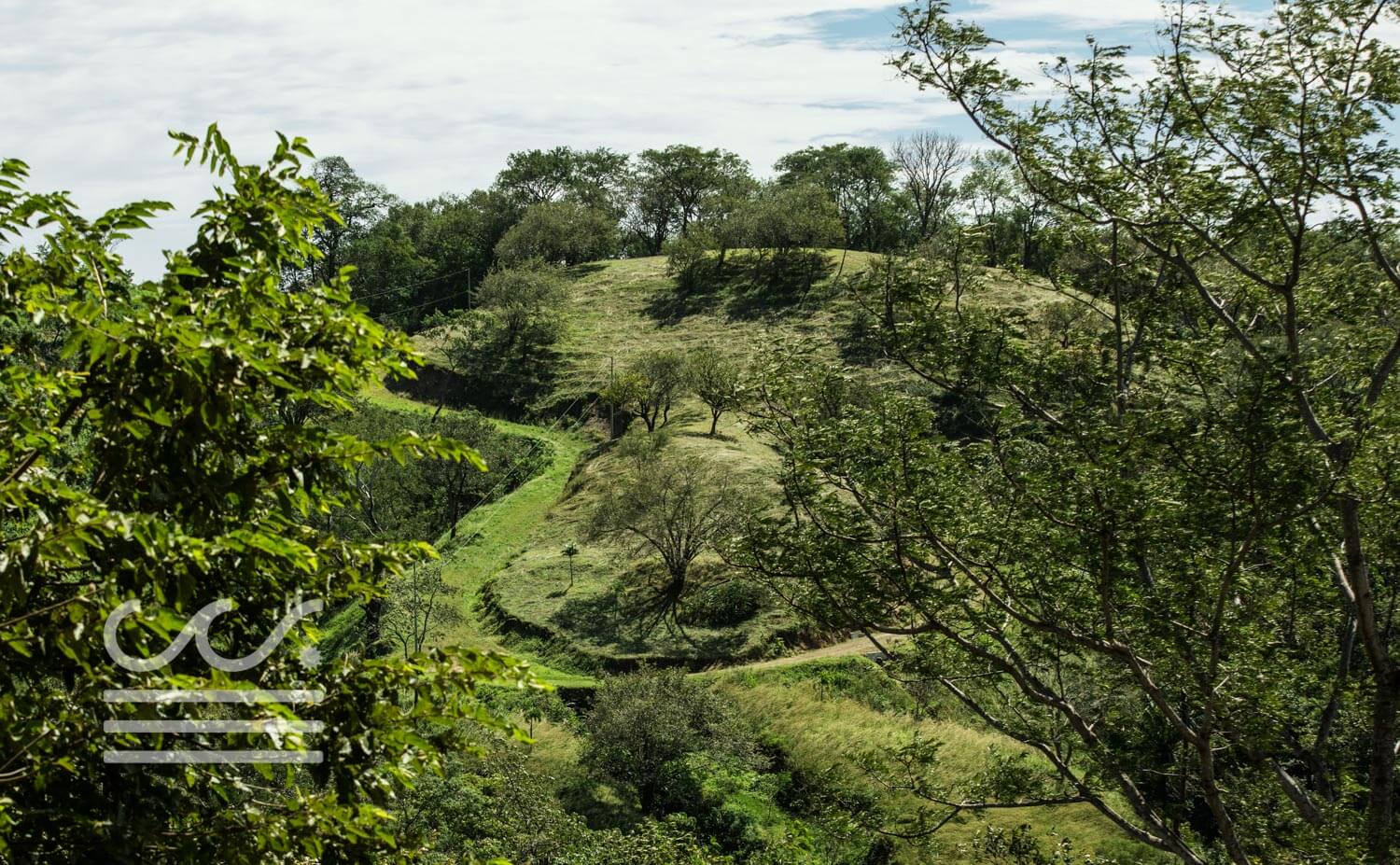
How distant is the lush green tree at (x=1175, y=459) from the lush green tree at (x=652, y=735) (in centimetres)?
1474

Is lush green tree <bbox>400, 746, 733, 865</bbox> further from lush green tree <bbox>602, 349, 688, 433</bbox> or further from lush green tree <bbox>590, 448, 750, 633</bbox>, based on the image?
lush green tree <bbox>602, 349, 688, 433</bbox>

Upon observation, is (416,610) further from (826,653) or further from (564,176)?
(564,176)

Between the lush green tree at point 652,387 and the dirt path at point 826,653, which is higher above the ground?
the lush green tree at point 652,387

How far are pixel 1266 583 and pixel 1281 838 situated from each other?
114 inches

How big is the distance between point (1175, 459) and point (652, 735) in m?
19.0

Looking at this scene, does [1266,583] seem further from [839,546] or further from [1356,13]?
[1356,13]

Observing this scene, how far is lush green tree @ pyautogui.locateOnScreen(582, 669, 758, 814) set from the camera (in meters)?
26.4

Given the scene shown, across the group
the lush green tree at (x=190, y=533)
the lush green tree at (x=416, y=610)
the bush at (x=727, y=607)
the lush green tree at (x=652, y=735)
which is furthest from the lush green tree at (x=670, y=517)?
the lush green tree at (x=190, y=533)

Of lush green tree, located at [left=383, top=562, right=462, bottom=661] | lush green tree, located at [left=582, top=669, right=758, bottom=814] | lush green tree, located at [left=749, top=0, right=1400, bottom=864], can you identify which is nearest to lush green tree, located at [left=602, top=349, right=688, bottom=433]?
lush green tree, located at [left=383, top=562, right=462, bottom=661]

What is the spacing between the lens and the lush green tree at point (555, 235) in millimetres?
86500

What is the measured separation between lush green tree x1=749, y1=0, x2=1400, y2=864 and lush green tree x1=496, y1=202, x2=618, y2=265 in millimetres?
75342

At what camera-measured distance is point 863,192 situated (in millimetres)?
91875

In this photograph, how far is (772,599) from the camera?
3528cm

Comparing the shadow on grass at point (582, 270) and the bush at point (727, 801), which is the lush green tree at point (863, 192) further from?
the bush at point (727, 801)
